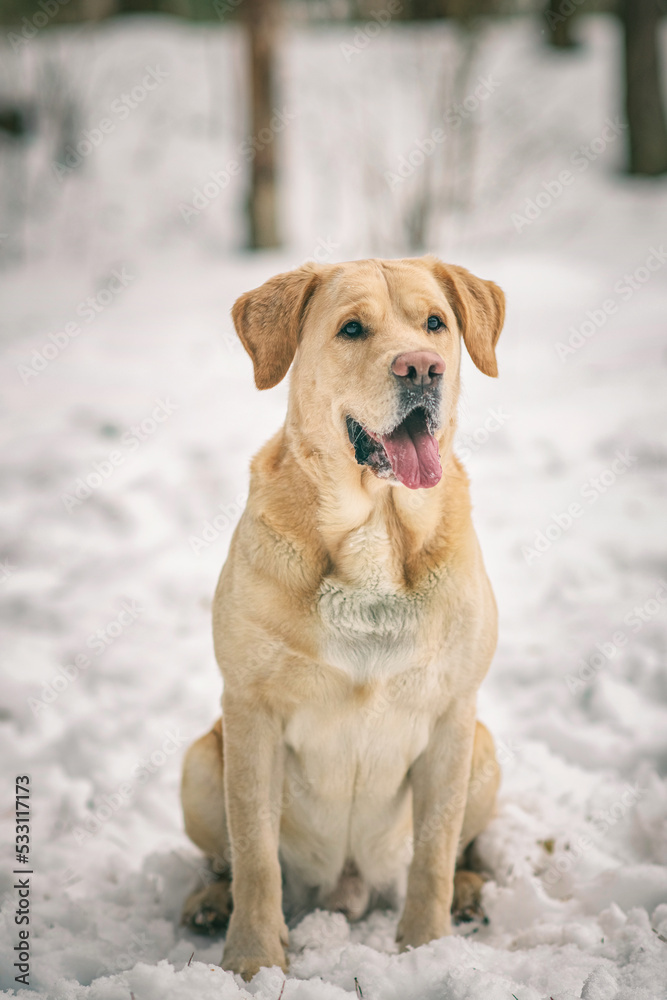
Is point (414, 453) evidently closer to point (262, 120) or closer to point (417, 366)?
point (417, 366)

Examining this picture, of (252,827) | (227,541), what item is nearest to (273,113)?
(227,541)

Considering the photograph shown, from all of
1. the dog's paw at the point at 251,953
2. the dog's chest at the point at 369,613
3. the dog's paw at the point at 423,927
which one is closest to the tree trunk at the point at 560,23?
the dog's chest at the point at 369,613

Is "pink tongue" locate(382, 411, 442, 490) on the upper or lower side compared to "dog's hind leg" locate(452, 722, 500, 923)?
upper

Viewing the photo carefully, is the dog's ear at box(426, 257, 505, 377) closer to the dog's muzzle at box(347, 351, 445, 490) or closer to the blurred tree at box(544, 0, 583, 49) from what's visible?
the dog's muzzle at box(347, 351, 445, 490)

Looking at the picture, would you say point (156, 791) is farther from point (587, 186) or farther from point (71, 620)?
point (587, 186)

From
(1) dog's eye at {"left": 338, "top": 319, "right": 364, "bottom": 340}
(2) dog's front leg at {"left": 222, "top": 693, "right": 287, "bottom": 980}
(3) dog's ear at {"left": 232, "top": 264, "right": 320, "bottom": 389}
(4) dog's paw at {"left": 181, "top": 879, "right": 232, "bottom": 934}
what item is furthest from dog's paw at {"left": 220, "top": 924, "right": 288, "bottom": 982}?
(1) dog's eye at {"left": 338, "top": 319, "right": 364, "bottom": 340}

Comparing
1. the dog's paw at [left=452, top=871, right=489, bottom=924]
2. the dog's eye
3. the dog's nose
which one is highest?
the dog's eye

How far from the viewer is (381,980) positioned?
205cm

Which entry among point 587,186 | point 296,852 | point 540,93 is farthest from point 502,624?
point 540,93

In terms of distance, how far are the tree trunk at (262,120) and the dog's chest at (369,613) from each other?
25.7ft

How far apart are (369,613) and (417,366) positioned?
0.71 metres

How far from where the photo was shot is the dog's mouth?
2.32m

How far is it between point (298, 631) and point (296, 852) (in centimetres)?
89

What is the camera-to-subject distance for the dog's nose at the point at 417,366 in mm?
2223
